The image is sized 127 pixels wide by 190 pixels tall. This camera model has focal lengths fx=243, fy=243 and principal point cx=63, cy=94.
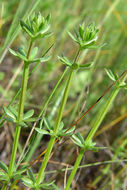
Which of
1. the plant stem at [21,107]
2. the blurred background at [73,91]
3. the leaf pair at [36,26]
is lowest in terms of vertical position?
the blurred background at [73,91]

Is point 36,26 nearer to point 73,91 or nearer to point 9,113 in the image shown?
point 9,113

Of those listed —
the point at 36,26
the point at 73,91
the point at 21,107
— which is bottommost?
the point at 73,91

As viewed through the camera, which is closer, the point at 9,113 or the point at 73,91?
the point at 9,113

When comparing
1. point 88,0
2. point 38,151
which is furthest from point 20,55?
point 88,0

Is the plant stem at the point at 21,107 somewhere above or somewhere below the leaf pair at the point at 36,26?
below

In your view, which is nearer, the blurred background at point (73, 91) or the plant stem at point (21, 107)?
the plant stem at point (21, 107)

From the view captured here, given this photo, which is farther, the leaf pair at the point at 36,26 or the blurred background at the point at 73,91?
the blurred background at the point at 73,91

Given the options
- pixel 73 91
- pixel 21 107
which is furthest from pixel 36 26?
pixel 73 91

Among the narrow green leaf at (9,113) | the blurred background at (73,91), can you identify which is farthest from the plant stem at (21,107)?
→ the blurred background at (73,91)

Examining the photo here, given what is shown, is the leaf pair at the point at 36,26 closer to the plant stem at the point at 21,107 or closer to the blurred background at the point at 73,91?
the plant stem at the point at 21,107
